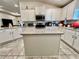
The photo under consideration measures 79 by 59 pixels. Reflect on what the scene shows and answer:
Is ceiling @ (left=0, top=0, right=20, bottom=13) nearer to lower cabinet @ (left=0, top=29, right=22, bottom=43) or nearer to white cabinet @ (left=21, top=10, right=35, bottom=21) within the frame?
white cabinet @ (left=21, top=10, right=35, bottom=21)

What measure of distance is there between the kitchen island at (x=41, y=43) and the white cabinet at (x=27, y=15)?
1.80 m

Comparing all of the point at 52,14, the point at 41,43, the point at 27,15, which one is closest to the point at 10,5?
the point at 27,15

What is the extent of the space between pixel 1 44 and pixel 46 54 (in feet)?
8.83

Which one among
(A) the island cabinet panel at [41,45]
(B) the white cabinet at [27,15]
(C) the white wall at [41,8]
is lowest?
(A) the island cabinet panel at [41,45]

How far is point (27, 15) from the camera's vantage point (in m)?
4.23

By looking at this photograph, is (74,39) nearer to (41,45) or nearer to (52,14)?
(41,45)

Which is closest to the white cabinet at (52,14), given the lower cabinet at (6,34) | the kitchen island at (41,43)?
the lower cabinet at (6,34)

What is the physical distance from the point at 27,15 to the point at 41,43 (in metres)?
2.08

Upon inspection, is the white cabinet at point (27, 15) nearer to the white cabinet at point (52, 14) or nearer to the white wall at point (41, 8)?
the white wall at point (41, 8)

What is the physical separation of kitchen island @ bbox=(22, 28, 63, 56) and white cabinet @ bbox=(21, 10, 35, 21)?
180 cm

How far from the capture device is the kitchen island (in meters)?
2.56

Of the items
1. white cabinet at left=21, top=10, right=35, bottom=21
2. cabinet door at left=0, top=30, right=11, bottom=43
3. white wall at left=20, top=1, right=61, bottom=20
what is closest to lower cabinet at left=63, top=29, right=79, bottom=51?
white wall at left=20, top=1, right=61, bottom=20

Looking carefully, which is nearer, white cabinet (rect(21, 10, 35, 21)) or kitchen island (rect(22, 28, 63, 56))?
kitchen island (rect(22, 28, 63, 56))

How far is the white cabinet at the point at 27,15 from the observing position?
13.7ft
